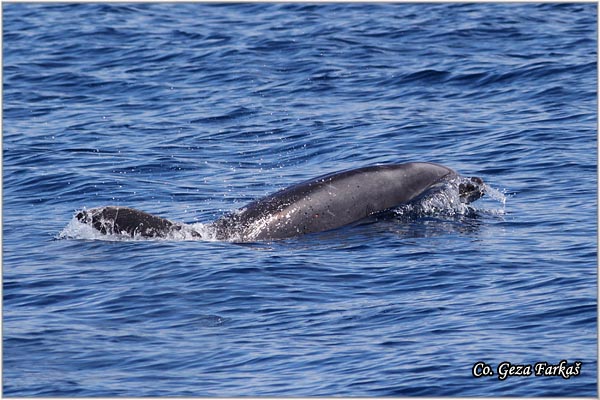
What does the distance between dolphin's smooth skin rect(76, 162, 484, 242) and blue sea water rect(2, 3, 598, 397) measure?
34cm

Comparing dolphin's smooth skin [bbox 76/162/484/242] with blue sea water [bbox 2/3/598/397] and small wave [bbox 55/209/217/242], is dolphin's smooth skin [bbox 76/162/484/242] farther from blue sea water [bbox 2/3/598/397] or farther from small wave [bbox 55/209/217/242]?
blue sea water [bbox 2/3/598/397]

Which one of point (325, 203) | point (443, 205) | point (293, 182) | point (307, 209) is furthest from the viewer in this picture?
point (293, 182)

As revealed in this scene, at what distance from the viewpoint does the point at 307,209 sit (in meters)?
18.3

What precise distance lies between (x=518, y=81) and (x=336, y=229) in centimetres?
1278

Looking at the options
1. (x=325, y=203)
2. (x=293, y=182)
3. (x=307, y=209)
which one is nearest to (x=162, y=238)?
(x=307, y=209)

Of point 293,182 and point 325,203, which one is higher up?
point 325,203

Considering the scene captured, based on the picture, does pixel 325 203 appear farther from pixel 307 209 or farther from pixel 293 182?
pixel 293 182

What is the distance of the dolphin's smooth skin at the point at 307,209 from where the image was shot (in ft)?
58.2

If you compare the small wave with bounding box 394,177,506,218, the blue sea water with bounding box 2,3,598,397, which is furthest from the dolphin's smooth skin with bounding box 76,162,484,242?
the blue sea water with bounding box 2,3,598,397

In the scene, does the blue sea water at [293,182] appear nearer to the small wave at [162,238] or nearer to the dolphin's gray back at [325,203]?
the small wave at [162,238]

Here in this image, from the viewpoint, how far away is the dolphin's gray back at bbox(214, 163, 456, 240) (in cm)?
1806

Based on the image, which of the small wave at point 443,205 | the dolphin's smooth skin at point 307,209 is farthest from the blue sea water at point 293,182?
the dolphin's smooth skin at point 307,209

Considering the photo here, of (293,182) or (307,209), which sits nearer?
(307,209)

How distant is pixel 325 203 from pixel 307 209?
12.9 inches
